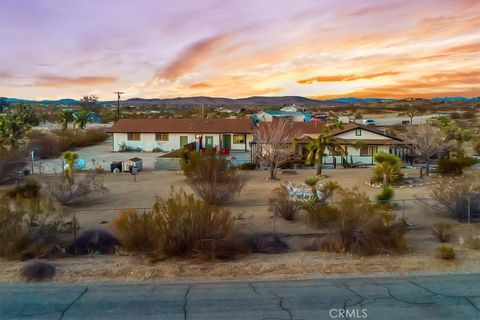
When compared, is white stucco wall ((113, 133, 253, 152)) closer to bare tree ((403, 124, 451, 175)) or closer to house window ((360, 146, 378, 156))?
house window ((360, 146, 378, 156))

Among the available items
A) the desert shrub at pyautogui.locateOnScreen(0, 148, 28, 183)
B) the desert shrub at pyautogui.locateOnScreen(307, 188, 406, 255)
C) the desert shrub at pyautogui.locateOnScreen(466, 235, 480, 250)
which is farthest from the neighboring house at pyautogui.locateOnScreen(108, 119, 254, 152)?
the desert shrub at pyautogui.locateOnScreen(466, 235, 480, 250)

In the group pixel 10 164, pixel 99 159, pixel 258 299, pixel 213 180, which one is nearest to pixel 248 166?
pixel 213 180

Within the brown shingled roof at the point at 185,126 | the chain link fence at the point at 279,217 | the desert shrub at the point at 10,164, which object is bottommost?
the chain link fence at the point at 279,217

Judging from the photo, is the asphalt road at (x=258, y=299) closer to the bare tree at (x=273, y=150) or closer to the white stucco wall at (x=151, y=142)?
the bare tree at (x=273, y=150)

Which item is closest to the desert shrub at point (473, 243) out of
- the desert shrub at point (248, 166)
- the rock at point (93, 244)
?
the rock at point (93, 244)

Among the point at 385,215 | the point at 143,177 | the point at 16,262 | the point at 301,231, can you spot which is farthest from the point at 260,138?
the point at 16,262

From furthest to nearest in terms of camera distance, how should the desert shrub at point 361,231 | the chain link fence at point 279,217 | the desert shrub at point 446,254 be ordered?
the chain link fence at point 279,217 < the desert shrub at point 361,231 < the desert shrub at point 446,254

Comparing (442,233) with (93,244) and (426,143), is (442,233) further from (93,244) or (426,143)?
(426,143)
